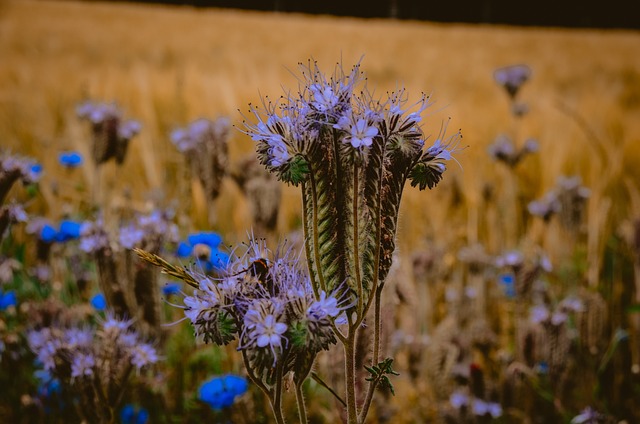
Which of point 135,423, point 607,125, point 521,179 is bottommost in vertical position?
point 135,423

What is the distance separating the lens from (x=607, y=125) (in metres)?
3.88

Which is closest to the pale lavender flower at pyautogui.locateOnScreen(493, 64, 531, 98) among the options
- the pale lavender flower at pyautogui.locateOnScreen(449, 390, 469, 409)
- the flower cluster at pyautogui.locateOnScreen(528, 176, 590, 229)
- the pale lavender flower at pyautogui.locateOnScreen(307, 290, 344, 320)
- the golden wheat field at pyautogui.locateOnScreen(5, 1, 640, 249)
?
the golden wheat field at pyautogui.locateOnScreen(5, 1, 640, 249)

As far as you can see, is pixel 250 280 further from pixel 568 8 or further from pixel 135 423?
pixel 568 8

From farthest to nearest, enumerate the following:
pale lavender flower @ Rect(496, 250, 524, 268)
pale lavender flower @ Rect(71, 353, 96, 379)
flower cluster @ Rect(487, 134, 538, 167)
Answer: flower cluster @ Rect(487, 134, 538, 167), pale lavender flower @ Rect(496, 250, 524, 268), pale lavender flower @ Rect(71, 353, 96, 379)

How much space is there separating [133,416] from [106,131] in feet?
2.28

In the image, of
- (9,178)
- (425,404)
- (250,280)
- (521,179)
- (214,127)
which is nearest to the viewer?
(250,280)

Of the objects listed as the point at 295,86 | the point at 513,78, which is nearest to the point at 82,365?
the point at 513,78

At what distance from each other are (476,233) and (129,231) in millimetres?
1514

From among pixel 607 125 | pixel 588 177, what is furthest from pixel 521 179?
pixel 607 125

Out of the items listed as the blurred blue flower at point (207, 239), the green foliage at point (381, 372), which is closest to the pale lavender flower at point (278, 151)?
the green foliage at point (381, 372)

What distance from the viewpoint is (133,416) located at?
4.29 feet

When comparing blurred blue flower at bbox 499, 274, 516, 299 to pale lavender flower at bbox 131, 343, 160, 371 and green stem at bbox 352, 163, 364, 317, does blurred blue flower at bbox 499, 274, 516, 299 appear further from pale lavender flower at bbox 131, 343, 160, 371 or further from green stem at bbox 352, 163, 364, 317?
green stem at bbox 352, 163, 364, 317

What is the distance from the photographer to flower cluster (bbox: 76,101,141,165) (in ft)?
5.20

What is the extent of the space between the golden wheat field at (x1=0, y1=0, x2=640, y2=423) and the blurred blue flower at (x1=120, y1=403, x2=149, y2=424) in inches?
16.0
